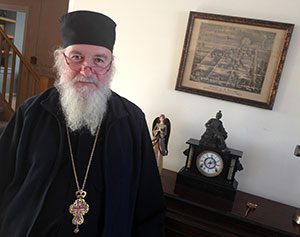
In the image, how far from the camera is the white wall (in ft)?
4.94

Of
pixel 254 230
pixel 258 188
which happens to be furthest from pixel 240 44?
pixel 254 230

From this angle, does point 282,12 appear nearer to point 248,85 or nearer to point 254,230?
point 248,85

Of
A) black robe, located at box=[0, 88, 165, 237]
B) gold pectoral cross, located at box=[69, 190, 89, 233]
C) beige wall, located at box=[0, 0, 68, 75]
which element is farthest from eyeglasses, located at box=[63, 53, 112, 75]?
beige wall, located at box=[0, 0, 68, 75]

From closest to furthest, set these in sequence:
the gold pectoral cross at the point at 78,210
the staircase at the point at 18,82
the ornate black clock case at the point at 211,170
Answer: the gold pectoral cross at the point at 78,210
the ornate black clock case at the point at 211,170
the staircase at the point at 18,82

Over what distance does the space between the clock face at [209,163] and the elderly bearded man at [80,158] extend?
352 mm

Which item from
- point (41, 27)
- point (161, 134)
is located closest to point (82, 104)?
point (161, 134)

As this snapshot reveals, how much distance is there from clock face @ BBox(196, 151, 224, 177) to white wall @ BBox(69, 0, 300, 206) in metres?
0.20

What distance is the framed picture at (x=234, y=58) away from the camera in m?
1.49

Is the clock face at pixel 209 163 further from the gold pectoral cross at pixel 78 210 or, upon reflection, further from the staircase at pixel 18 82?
the staircase at pixel 18 82

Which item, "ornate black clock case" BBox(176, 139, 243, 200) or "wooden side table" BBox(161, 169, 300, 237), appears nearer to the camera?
"wooden side table" BBox(161, 169, 300, 237)

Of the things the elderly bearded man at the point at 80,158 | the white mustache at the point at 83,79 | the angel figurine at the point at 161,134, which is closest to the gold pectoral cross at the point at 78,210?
the elderly bearded man at the point at 80,158

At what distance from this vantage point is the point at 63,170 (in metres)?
1.11

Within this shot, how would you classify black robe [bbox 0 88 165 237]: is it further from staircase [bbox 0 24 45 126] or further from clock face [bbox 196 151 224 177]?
staircase [bbox 0 24 45 126]

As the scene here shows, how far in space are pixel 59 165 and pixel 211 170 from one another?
2.44 ft
